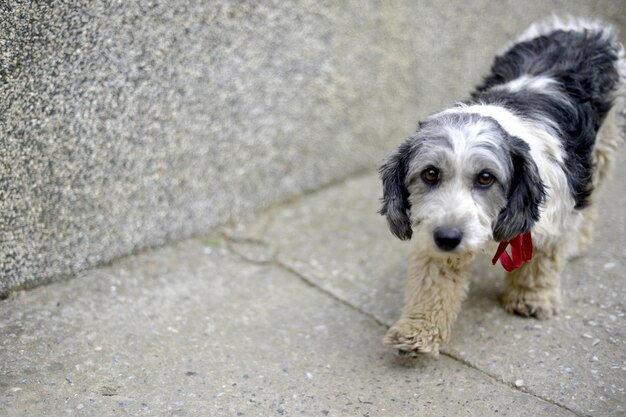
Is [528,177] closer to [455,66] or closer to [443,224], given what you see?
[443,224]

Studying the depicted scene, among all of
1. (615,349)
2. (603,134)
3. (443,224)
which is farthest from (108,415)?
(603,134)

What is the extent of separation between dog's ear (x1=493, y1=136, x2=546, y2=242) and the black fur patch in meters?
0.40

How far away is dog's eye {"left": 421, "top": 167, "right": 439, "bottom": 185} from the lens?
10.2ft

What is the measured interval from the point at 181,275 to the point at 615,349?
8.09ft

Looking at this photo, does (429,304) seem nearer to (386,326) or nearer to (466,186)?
(386,326)

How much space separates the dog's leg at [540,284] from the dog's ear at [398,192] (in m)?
0.88

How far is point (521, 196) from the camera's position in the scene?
3.11m

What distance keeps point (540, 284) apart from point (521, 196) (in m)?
0.81

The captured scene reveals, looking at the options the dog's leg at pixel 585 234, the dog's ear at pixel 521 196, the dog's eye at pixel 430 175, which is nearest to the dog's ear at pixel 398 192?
the dog's eye at pixel 430 175

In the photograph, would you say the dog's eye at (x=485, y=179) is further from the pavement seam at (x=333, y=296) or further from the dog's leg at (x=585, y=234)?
the dog's leg at (x=585, y=234)

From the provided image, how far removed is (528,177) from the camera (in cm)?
309

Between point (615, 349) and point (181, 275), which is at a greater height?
point (615, 349)

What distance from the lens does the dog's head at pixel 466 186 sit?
299cm

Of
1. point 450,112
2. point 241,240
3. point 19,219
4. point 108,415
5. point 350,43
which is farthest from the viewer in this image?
point 350,43
